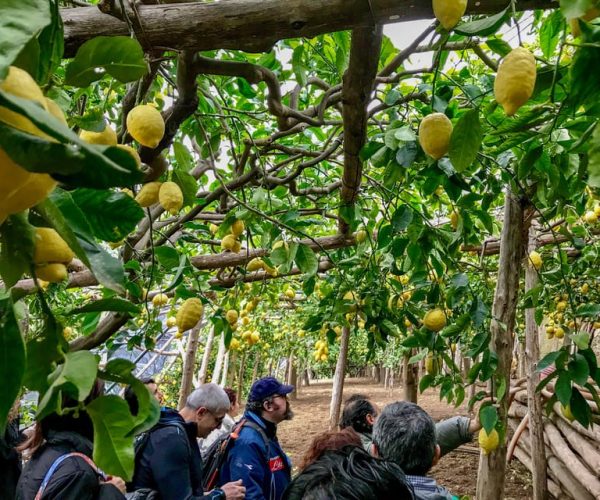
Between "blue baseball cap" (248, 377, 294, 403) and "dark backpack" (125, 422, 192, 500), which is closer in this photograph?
"dark backpack" (125, 422, 192, 500)

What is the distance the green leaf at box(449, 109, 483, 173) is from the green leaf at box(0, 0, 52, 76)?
0.78 meters

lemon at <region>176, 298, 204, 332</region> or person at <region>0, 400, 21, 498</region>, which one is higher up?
lemon at <region>176, 298, 204, 332</region>

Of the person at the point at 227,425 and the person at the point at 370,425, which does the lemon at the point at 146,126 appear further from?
the person at the point at 227,425

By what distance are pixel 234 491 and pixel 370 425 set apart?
1.04 metres

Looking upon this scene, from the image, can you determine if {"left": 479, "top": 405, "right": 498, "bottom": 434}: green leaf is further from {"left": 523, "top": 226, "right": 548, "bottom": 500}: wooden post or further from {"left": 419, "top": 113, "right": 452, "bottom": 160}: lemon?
{"left": 523, "top": 226, "right": 548, "bottom": 500}: wooden post

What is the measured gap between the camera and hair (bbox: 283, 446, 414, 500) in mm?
1131

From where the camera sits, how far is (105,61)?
23.5 inches

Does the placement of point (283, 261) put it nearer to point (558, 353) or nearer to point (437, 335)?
point (437, 335)

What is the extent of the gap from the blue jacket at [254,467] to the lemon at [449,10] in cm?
260

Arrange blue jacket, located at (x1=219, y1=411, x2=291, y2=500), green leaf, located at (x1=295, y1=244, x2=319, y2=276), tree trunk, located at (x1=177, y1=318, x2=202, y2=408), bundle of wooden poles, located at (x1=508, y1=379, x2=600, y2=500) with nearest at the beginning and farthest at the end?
→ green leaf, located at (x1=295, y1=244, x2=319, y2=276) → blue jacket, located at (x1=219, y1=411, x2=291, y2=500) → bundle of wooden poles, located at (x1=508, y1=379, x2=600, y2=500) → tree trunk, located at (x1=177, y1=318, x2=202, y2=408)

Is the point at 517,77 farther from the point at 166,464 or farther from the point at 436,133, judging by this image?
the point at 166,464

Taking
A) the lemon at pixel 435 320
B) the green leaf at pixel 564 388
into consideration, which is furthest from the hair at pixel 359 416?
the green leaf at pixel 564 388

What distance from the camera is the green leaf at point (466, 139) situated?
957 millimetres

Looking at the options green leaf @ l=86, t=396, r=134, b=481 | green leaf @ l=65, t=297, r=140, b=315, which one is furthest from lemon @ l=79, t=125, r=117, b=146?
green leaf @ l=86, t=396, r=134, b=481
